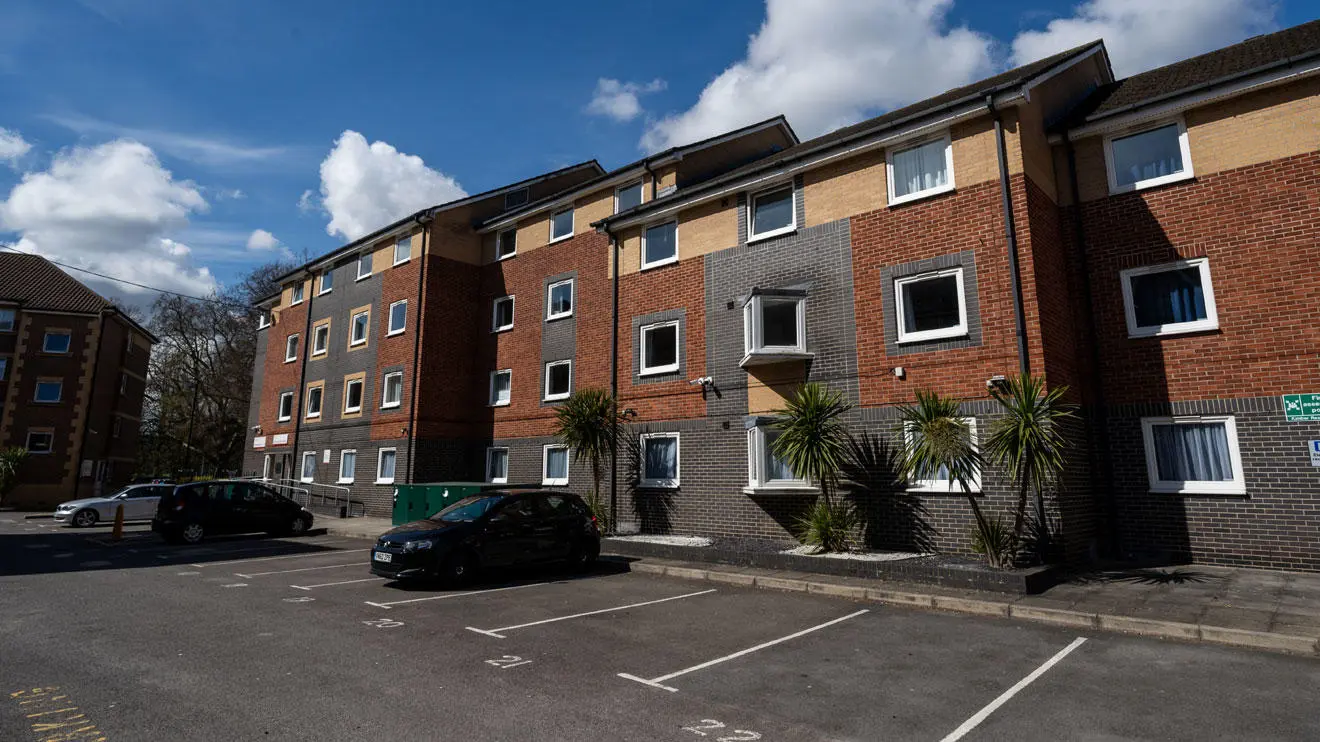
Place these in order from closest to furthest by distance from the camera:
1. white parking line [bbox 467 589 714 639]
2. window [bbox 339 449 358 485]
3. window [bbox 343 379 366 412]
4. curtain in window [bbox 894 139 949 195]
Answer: white parking line [bbox 467 589 714 639], curtain in window [bbox 894 139 949 195], window [bbox 339 449 358 485], window [bbox 343 379 366 412]

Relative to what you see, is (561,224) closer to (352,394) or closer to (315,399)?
(352,394)

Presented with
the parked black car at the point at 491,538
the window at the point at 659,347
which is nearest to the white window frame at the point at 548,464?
the window at the point at 659,347

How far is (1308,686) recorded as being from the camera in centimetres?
546

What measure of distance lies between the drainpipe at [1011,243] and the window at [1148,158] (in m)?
2.46

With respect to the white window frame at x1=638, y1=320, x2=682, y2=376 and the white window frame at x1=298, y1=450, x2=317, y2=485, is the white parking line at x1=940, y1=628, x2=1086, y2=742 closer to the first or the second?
the white window frame at x1=638, y1=320, x2=682, y2=376

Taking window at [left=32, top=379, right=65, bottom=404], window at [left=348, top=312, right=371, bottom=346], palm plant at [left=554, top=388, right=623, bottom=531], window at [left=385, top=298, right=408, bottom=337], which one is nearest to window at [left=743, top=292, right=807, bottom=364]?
palm plant at [left=554, top=388, right=623, bottom=531]

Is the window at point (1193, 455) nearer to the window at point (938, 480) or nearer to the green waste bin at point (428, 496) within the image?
the window at point (938, 480)

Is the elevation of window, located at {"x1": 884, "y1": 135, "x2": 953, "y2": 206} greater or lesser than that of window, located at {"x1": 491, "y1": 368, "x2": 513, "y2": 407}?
greater

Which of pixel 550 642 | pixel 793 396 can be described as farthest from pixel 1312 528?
pixel 550 642

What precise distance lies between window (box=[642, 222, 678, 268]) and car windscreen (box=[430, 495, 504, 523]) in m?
7.89

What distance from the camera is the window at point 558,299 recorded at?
66.0 ft

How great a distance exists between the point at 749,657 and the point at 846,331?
8.03 metres

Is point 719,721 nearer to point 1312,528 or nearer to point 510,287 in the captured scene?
point 1312,528

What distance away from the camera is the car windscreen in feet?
35.6
